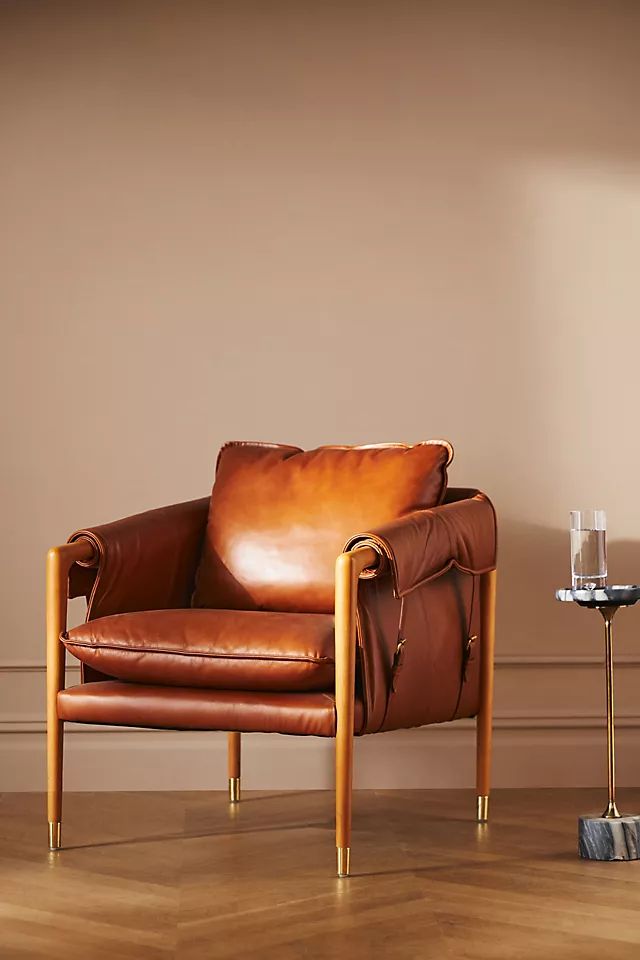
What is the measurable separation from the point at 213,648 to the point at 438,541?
0.52m

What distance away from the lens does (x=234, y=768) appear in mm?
3045

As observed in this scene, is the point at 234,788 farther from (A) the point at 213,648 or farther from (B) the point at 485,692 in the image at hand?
(A) the point at 213,648

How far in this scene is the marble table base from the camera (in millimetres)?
2391

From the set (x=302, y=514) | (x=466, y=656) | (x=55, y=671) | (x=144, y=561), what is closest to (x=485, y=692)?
(x=466, y=656)

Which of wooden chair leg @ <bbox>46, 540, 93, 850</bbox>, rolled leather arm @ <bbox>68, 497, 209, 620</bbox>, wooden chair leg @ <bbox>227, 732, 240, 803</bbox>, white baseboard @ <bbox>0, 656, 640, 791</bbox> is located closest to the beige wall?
white baseboard @ <bbox>0, 656, 640, 791</bbox>

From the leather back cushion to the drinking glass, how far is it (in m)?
0.34

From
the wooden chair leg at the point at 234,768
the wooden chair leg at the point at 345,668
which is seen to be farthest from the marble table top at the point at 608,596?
the wooden chair leg at the point at 234,768

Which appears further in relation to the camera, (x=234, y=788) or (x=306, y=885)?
(x=234, y=788)

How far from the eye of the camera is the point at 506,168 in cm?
334

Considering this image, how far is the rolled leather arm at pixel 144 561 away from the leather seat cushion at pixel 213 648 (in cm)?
16

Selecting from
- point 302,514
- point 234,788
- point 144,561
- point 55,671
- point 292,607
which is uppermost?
point 302,514

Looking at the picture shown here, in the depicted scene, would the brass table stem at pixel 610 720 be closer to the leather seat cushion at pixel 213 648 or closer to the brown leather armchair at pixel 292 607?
the brown leather armchair at pixel 292 607

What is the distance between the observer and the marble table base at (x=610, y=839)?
2.39 m

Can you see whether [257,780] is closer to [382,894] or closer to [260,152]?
[382,894]
